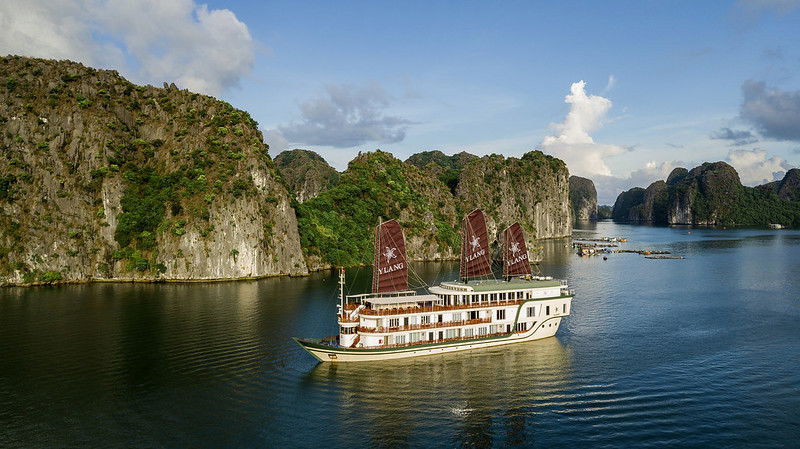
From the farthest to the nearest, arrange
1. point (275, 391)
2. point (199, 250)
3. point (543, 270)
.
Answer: point (543, 270)
point (199, 250)
point (275, 391)

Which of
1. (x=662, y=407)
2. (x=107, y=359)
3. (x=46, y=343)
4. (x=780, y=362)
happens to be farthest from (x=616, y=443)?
(x=46, y=343)

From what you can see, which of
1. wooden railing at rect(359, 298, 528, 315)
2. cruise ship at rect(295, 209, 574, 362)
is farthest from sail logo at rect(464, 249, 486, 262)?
wooden railing at rect(359, 298, 528, 315)

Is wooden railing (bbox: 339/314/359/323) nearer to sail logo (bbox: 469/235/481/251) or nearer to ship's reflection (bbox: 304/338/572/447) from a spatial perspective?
ship's reflection (bbox: 304/338/572/447)

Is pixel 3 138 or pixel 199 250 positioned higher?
pixel 3 138

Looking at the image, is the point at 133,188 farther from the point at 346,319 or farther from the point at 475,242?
the point at 475,242

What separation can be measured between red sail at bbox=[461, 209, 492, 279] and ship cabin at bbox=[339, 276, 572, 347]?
221 centimetres

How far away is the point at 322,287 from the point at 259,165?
33.9 metres

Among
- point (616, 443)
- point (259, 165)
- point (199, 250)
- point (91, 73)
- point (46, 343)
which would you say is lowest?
point (616, 443)

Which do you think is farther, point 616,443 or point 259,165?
point 259,165

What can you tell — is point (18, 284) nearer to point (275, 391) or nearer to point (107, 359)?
point (107, 359)

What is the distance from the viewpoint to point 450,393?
40.3 m

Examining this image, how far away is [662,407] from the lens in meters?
37.6

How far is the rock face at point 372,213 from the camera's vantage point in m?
126

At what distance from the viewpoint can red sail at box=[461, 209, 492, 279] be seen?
5894 centimetres
